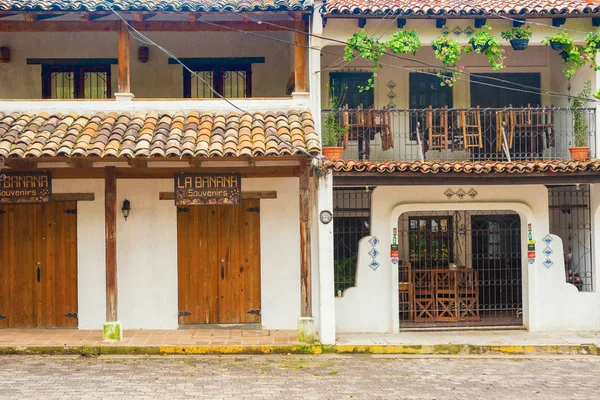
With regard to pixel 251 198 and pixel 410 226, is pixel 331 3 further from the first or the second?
pixel 410 226

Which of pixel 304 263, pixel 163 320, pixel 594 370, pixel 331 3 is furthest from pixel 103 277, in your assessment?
pixel 594 370

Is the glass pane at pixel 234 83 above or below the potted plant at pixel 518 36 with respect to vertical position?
below

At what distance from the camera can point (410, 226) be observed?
15000 mm

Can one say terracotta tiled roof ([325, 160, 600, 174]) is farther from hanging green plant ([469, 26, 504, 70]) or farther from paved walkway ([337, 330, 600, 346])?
paved walkway ([337, 330, 600, 346])

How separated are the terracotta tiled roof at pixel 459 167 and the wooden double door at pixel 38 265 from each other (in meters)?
5.26

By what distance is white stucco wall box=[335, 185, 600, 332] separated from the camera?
43.3 ft

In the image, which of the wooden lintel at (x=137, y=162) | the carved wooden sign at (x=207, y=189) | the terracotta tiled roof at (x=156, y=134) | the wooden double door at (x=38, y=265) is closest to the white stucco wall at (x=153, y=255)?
the wooden double door at (x=38, y=265)

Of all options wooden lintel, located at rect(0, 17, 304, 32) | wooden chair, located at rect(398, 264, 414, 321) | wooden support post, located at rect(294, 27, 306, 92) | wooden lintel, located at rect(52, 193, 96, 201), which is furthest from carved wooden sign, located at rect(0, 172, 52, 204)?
wooden chair, located at rect(398, 264, 414, 321)

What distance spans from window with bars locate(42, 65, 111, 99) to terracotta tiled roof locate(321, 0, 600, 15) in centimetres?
522

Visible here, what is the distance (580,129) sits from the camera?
13.6 metres

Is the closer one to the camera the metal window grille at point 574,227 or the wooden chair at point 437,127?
the wooden chair at point 437,127

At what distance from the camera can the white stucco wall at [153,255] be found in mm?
13117

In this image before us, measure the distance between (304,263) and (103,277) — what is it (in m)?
3.96

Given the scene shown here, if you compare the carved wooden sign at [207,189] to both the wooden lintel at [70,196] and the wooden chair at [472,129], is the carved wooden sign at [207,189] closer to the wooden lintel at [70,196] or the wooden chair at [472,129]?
the wooden lintel at [70,196]
